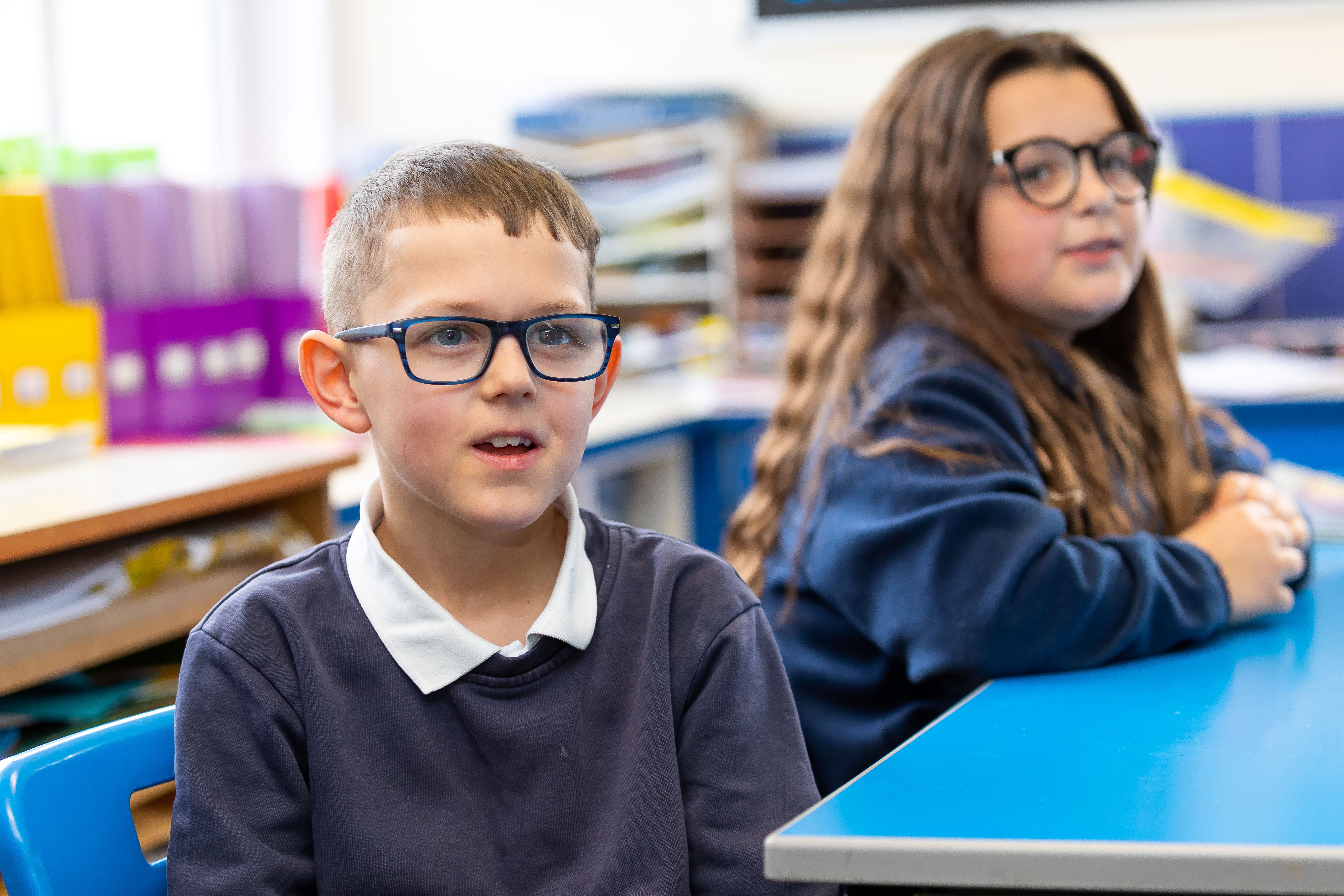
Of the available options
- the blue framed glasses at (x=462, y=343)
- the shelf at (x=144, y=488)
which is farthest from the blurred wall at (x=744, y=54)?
the blue framed glasses at (x=462, y=343)

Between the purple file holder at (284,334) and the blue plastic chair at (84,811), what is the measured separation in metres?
1.42

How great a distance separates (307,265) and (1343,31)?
226cm

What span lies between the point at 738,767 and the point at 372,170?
888mm

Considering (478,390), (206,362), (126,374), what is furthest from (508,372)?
(206,362)

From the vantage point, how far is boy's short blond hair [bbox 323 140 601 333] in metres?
0.83

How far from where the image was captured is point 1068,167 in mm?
1273

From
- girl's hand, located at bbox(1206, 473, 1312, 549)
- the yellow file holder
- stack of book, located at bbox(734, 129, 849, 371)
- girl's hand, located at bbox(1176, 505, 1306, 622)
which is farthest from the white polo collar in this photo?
stack of book, located at bbox(734, 129, 849, 371)

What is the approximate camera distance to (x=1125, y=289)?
4.20 feet

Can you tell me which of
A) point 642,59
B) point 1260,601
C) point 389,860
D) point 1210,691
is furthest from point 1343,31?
point 389,860

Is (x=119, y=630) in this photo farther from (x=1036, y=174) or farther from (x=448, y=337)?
(x=1036, y=174)

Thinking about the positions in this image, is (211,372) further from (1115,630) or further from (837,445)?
(1115,630)

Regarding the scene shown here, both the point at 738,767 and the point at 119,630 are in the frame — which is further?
the point at 119,630

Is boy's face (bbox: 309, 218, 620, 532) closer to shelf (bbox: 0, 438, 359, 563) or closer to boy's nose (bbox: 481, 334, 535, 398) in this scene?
boy's nose (bbox: 481, 334, 535, 398)

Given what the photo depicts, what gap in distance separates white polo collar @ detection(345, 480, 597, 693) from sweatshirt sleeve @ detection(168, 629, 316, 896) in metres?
0.08
